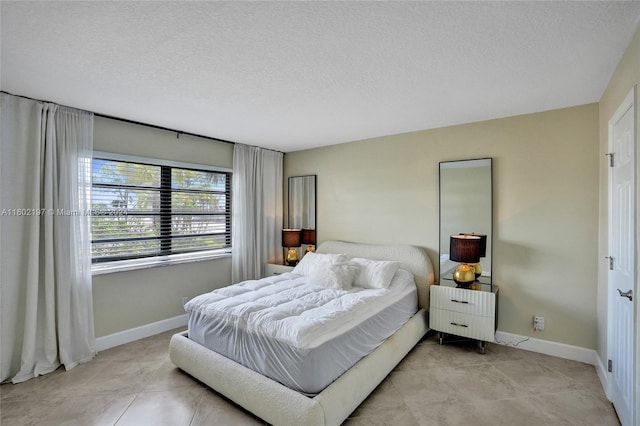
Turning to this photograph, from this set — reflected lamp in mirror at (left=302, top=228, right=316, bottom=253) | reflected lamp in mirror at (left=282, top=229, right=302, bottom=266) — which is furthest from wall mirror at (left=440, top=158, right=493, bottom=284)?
reflected lamp in mirror at (left=282, top=229, right=302, bottom=266)

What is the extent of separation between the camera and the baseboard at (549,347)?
284 centimetres

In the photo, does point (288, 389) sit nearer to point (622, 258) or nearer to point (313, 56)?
point (313, 56)

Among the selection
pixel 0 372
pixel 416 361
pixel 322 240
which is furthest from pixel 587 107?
pixel 0 372

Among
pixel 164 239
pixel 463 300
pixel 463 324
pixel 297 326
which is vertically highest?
pixel 164 239

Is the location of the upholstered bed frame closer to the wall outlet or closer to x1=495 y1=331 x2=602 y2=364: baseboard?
x1=495 y1=331 x2=602 y2=364: baseboard

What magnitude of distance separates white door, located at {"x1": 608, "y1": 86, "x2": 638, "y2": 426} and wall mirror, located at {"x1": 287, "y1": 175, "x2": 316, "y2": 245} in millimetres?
3421

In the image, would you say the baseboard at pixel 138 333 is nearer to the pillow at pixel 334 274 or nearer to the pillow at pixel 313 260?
the pillow at pixel 313 260

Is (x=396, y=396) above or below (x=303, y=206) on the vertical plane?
below

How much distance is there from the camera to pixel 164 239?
3.78 metres

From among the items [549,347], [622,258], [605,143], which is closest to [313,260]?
[549,347]

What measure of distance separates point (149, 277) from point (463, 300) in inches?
141

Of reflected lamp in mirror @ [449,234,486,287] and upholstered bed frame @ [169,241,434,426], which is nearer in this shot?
upholstered bed frame @ [169,241,434,426]

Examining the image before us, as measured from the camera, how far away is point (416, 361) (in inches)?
114

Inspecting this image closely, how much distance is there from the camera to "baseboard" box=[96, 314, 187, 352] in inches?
125
